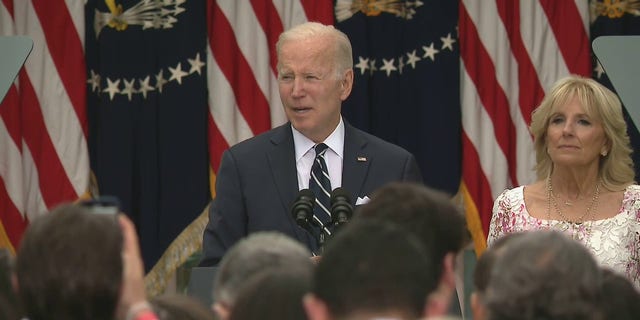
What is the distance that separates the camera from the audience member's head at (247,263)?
9.55 feet

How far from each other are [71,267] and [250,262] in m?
0.44

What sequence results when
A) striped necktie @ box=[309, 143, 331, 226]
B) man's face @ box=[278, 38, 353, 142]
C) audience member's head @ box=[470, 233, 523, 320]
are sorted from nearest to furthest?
audience member's head @ box=[470, 233, 523, 320] → striped necktie @ box=[309, 143, 331, 226] → man's face @ box=[278, 38, 353, 142]

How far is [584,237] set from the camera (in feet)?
16.9

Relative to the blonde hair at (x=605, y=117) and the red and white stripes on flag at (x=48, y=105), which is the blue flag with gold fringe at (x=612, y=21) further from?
the red and white stripes on flag at (x=48, y=105)

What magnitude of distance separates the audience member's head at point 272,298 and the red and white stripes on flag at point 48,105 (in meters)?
4.22

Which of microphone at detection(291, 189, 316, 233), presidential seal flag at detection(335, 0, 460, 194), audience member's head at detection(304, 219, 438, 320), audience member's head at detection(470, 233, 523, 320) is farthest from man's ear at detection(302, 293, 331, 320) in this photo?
presidential seal flag at detection(335, 0, 460, 194)

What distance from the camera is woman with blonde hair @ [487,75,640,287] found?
205 inches

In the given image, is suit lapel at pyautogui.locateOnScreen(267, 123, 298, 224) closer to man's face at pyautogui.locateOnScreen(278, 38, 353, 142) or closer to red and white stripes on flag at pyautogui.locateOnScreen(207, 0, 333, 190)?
man's face at pyautogui.locateOnScreen(278, 38, 353, 142)

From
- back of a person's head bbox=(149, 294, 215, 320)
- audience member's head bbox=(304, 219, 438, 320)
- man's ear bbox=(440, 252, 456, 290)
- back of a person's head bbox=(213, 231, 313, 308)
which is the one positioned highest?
audience member's head bbox=(304, 219, 438, 320)

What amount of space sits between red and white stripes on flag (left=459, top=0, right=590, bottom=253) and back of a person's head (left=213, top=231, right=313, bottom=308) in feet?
13.2

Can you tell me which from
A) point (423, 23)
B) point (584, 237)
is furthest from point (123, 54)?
point (584, 237)

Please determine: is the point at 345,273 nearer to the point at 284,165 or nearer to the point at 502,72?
the point at 284,165

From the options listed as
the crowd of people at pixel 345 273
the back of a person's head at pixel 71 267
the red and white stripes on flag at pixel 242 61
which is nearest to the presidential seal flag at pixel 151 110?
the red and white stripes on flag at pixel 242 61

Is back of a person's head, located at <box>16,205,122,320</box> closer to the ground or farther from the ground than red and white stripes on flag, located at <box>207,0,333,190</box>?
farther from the ground
